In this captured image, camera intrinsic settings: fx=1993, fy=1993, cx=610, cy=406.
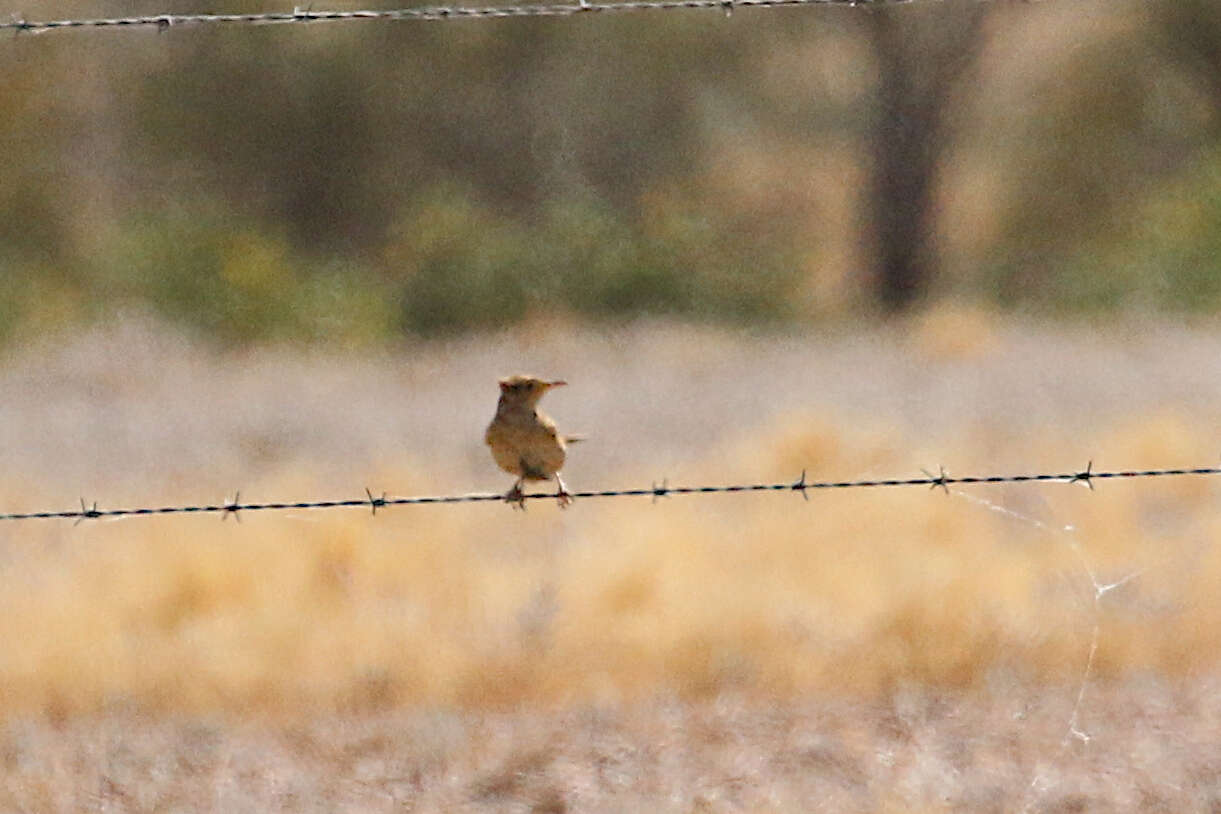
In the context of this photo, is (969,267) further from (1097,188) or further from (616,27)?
(616,27)

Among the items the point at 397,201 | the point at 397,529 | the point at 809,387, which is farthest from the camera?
the point at 397,201

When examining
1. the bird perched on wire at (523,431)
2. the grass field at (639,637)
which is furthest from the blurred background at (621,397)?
the bird perched on wire at (523,431)

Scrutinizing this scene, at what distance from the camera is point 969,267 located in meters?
25.6

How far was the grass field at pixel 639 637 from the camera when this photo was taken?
22.7 ft

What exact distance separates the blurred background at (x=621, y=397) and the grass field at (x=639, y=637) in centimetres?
3

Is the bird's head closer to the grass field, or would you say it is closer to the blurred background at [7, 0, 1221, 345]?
the grass field

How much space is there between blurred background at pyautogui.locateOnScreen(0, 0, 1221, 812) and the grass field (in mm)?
27

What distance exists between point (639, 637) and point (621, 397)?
7.92 meters

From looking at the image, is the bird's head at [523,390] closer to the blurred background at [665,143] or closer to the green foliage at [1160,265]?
the green foliage at [1160,265]

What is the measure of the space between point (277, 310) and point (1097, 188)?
1139 centimetres

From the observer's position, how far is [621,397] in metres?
15.9

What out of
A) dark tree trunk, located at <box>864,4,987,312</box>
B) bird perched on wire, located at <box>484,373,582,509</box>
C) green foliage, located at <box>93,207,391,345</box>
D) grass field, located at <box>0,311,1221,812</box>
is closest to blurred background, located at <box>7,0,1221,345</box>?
dark tree trunk, located at <box>864,4,987,312</box>

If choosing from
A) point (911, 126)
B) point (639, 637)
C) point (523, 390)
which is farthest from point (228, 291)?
point (523, 390)

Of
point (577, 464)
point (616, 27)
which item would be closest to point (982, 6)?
point (616, 27)
